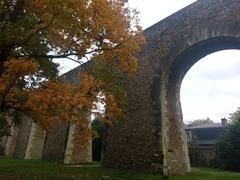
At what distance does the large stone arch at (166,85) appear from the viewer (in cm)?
1145

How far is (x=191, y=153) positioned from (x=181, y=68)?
10.4m

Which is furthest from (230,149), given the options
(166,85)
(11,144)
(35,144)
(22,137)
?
(11,144)

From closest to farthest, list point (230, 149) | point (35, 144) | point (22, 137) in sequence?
point (230, 149)
point (35, 144)
point (22, 137)

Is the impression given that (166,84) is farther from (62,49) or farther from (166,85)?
(62,49)

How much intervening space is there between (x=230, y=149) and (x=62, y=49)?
43.2ft

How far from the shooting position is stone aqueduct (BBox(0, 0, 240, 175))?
1136 centimetres

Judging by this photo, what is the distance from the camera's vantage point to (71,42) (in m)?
9.26

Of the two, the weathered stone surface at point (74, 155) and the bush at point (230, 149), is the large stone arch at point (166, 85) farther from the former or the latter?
the bush at point (230, 149)

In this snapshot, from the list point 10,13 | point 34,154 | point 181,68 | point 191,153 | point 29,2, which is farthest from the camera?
point 34,154

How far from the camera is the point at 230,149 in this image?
17766 millimetres

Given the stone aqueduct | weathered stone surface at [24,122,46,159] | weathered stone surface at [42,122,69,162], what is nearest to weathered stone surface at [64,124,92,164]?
weathered stone surface at [42,122,69,162]

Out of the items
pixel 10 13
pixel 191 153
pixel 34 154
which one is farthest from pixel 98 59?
pixel 34 154

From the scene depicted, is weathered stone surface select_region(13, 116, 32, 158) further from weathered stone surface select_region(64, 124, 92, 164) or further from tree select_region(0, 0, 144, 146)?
tree select_region(0, 0, 144, 146)

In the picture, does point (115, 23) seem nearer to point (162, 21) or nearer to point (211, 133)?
point (162, 21)
